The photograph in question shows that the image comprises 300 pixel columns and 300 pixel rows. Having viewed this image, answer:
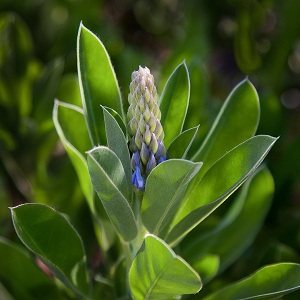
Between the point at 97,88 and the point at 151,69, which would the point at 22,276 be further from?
the point at 151,69

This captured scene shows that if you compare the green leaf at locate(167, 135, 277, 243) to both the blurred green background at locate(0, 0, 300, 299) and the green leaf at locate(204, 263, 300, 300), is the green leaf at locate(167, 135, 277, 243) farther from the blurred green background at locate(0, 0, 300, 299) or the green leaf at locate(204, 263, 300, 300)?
the blurred green background at locate(0, 0, 300, 299)

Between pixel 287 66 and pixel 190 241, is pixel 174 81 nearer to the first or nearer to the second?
pixel 190 241

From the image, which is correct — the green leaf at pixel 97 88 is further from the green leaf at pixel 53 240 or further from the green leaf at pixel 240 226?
the green leaf at pixel 240 226

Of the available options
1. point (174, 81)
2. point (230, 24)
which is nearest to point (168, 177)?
point (174, 81)

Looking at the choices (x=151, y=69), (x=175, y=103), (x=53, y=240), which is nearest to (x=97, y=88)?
(x=175, y=103)

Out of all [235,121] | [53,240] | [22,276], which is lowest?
[22,276]

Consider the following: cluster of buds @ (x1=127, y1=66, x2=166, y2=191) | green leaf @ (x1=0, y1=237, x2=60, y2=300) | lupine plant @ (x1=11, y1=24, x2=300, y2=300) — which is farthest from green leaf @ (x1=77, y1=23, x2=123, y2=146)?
green leaf @ (x1=0, y1=237, x2=60, y2=300)

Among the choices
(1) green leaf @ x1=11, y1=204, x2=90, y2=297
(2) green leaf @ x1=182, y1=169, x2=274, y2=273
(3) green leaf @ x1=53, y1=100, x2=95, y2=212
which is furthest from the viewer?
(2) green leaf @ x1=182, y1=169, x2=274, y2=273
